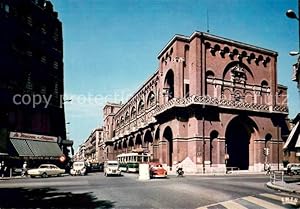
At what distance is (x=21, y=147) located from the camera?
116 feet

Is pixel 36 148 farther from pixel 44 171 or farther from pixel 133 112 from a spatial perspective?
pixel 133 112

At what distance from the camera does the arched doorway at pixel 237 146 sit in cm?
4528

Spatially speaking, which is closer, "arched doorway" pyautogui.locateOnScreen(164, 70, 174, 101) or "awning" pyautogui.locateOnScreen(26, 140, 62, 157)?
"awning" pyautogui.locateOnScreen(26, 140, 62, 157)

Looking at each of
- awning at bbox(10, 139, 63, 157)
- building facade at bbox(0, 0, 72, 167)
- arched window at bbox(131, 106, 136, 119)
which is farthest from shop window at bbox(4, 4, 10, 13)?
arched window at bbox(131, 106, 136, 119)

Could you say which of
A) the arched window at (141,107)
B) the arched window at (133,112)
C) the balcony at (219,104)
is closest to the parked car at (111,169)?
the balcony at (219,104)

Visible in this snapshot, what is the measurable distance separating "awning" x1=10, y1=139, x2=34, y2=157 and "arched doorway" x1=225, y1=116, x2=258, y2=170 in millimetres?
24461

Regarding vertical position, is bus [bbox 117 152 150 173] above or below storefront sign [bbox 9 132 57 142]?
below

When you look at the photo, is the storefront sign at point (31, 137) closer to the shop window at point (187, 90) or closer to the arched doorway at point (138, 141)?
the shop window at point (187, 90)

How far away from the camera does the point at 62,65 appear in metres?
44.5

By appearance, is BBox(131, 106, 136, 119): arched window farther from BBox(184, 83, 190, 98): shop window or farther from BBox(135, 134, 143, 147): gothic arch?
BBox(184, 83, 190, 98): shop window

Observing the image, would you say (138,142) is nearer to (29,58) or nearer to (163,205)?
(29,58)

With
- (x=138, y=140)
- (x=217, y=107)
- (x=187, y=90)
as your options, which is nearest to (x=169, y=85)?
(x=187, y=90)

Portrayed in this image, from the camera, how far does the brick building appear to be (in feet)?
130

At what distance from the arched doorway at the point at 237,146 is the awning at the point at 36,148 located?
21.7 meters
